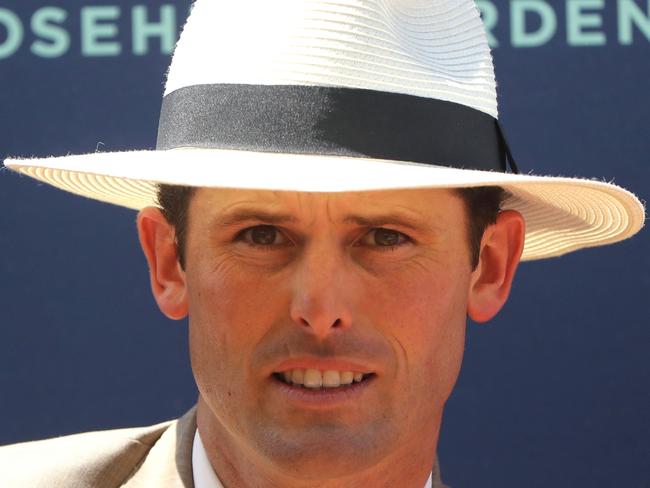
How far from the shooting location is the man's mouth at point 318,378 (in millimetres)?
1958

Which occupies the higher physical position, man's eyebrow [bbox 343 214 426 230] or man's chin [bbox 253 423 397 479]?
man's eyebrow [bbox 343 214 426 230]

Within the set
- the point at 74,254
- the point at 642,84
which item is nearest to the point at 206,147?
the point at 74,254

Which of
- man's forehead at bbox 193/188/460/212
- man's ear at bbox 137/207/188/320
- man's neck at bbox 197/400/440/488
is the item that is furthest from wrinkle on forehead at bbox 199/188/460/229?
man's neck at bbox 197/400/440/488

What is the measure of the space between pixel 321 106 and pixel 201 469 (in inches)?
25.2

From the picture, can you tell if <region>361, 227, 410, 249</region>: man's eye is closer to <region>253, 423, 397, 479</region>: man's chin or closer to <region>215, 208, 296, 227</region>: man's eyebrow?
<region>215, 208, 296, 227</region>: man's eyebrow

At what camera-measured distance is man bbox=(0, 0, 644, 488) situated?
1.93 meters

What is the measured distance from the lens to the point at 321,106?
193 cm

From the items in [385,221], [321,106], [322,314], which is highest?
[321,106]

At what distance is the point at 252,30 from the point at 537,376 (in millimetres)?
1414

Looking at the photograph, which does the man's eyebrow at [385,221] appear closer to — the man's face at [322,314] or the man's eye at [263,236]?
the man's face at [322,314]

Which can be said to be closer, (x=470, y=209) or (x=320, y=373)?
(x=320, y=373)


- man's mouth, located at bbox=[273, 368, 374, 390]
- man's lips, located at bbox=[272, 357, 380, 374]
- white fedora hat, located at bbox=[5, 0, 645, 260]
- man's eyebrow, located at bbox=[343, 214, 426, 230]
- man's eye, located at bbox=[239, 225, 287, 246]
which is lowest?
man's mouth, located at bbox=[273, 368, 374, 390]

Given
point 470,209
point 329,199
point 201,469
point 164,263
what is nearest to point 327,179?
point 329,199

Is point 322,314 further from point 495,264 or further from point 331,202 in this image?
point 495,264
